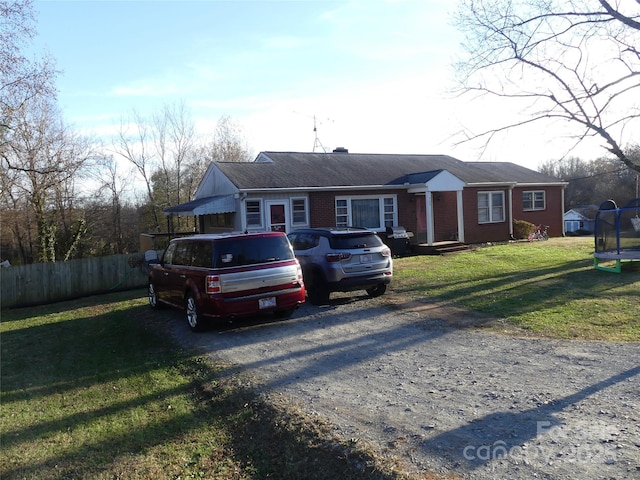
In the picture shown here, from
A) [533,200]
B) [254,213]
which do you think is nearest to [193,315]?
[254,213]

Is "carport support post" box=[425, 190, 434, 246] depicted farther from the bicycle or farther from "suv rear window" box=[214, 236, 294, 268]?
"suv rear window" box=[214, 236, 294, 268]

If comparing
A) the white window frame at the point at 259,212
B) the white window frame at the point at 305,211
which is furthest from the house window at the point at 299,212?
the white window frame at the point at 259,212

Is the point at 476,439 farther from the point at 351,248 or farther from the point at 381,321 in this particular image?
the point at 351,248

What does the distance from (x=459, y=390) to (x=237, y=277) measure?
4672mm

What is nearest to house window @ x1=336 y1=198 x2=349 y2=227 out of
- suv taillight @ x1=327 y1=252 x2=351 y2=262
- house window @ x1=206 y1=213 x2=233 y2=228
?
house window @ x1=206 y1=213 x2=233 y2=228

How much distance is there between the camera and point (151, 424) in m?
5.46

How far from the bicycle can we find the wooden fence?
59.7ft

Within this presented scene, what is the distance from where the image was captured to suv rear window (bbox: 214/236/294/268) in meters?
9.02

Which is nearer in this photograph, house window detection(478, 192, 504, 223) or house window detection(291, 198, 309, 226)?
house window detection(291, 198, 309, 226)

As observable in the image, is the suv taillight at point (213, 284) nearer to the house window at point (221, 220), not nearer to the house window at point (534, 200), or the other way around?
the house window at point (221, 220)

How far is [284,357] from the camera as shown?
743cm

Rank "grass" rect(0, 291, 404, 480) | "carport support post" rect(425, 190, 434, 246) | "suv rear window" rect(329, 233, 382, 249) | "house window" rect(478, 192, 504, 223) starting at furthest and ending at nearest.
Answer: "house window" rect(478, 192, 504, 223)
"carport support post" rect(425, 190, 434, 246)
"suv rear window" rect(329, 233, 382, 249)
"grass" rect(0, 291, 404, 480)

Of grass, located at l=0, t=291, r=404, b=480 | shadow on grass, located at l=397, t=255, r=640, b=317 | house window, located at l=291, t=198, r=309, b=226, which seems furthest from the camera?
→ house window, located at l=291, t=198, r=309, b=226

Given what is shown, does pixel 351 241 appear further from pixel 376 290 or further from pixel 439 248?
pixel 439 248
